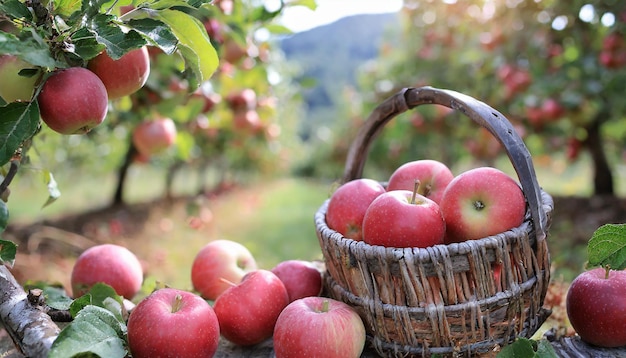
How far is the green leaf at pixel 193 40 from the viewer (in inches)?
Result: 38.0

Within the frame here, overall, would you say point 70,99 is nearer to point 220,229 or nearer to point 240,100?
point 240,100

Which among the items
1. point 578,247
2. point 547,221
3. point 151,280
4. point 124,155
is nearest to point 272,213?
point 124,155

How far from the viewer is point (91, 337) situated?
32.0 inches

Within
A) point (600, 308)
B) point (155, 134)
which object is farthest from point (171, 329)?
point (155, 134)

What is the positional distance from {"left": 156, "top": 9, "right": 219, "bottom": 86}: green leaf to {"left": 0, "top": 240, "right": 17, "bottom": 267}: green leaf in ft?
1.49

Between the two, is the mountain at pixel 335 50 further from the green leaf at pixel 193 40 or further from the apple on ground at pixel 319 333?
the apple on ground at pixel 319 333

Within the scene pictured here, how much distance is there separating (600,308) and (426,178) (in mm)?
430

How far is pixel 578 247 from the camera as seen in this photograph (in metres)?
3.03

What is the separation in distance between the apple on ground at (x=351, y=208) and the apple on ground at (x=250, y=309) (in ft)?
0.62

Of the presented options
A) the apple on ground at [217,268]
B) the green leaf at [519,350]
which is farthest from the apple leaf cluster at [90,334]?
the green leaf at [519,350]

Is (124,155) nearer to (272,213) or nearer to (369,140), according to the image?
(272,213)

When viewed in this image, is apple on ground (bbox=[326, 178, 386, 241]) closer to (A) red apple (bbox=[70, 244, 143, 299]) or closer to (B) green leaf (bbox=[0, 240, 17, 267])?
(A) red apple (bbox=[70, 244, 143, 299])

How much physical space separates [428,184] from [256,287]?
1.48 feet

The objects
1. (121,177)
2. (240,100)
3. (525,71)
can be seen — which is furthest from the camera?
(121,177)
